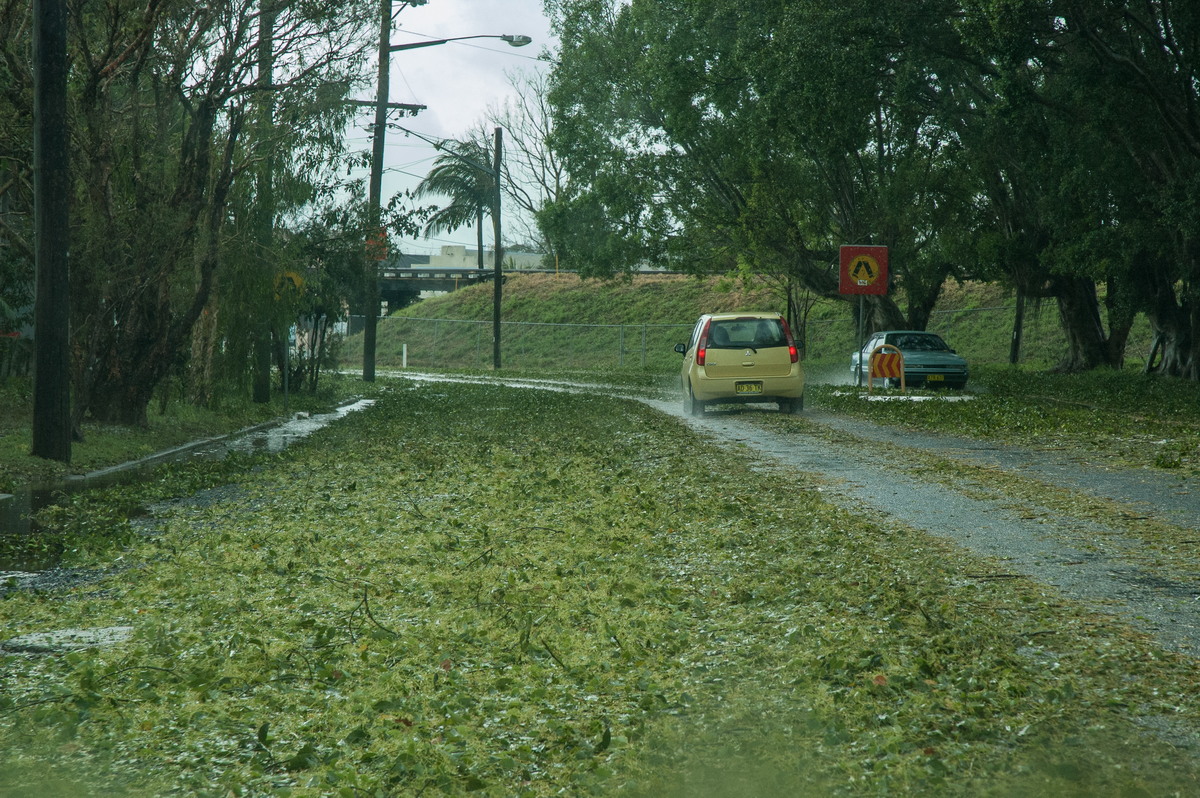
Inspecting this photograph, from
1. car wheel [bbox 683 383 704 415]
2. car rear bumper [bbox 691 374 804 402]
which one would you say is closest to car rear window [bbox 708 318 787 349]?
car rear bumper [bbox 691 374 804 402]

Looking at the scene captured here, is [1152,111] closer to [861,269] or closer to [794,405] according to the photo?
[861,269]

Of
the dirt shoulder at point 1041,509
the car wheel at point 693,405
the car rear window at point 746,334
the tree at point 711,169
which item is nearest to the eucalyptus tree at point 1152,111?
the tree at point 711,169

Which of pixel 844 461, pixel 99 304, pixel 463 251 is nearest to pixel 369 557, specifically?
pixel 844 461

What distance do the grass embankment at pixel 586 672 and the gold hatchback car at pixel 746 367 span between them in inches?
466

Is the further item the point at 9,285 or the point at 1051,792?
the point at 9,285

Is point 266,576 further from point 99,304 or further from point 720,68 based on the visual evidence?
point 720,68

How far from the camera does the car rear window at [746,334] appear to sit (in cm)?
2072

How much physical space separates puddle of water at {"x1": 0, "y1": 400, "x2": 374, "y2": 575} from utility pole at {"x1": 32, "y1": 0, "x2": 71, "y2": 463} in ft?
3.69

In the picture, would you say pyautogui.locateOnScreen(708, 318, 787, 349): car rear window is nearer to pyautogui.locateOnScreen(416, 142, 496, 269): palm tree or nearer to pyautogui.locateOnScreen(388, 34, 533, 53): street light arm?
pyautogui.locateOnScreen(388, 34, 533, 53): street light arm

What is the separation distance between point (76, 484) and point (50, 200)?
9.37 ft

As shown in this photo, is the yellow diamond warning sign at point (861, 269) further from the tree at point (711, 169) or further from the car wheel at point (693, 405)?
the car wheel at point (693, 405)

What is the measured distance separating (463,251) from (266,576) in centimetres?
8886

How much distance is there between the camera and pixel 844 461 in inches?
513

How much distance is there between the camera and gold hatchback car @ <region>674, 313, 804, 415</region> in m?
20.6
